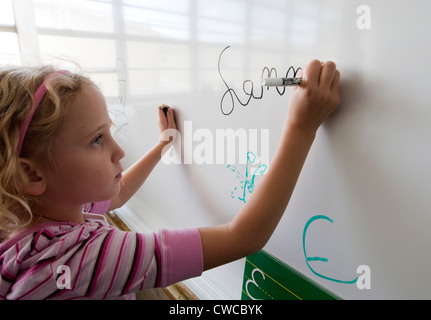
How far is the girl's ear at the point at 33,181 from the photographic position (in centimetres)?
41

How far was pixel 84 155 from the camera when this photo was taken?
420 millimetres

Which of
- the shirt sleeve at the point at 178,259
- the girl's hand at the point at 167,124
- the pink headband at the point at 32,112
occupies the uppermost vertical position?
the pink headband at the point at 32,112

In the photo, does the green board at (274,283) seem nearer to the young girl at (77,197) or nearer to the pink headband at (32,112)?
the young girl at (77,197)

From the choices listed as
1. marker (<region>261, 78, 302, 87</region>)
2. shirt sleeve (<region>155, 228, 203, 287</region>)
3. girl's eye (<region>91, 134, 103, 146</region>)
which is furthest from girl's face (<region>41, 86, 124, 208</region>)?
marker (<region>261, 78, 302, 87</region>)

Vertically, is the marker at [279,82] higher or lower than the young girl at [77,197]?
higher

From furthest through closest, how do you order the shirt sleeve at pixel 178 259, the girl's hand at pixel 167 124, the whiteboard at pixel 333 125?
the girl's hand at pixel 167 124 → the shirt sleeve at pixel 178 259 → the whiteboard at pixel 333 125

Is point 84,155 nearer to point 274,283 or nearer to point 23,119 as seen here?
point 23,119

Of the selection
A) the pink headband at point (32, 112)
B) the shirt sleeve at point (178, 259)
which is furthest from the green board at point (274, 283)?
the pink headband at point (32, 112)

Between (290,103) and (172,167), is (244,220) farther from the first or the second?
(172,167)

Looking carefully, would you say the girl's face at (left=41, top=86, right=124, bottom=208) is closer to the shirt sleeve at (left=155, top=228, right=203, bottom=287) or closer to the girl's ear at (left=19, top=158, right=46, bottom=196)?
the girl's ear at (left=19, top=158, right=46, bottom=196)

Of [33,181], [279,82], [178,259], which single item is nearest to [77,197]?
[33,181]

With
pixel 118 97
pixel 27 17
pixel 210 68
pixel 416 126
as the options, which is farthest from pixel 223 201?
pixel 27 17

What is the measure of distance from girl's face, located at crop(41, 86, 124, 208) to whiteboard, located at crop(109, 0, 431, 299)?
0.19 metres

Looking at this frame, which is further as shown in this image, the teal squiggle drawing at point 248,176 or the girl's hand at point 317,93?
the teal squiggle drawing at point 248,176
